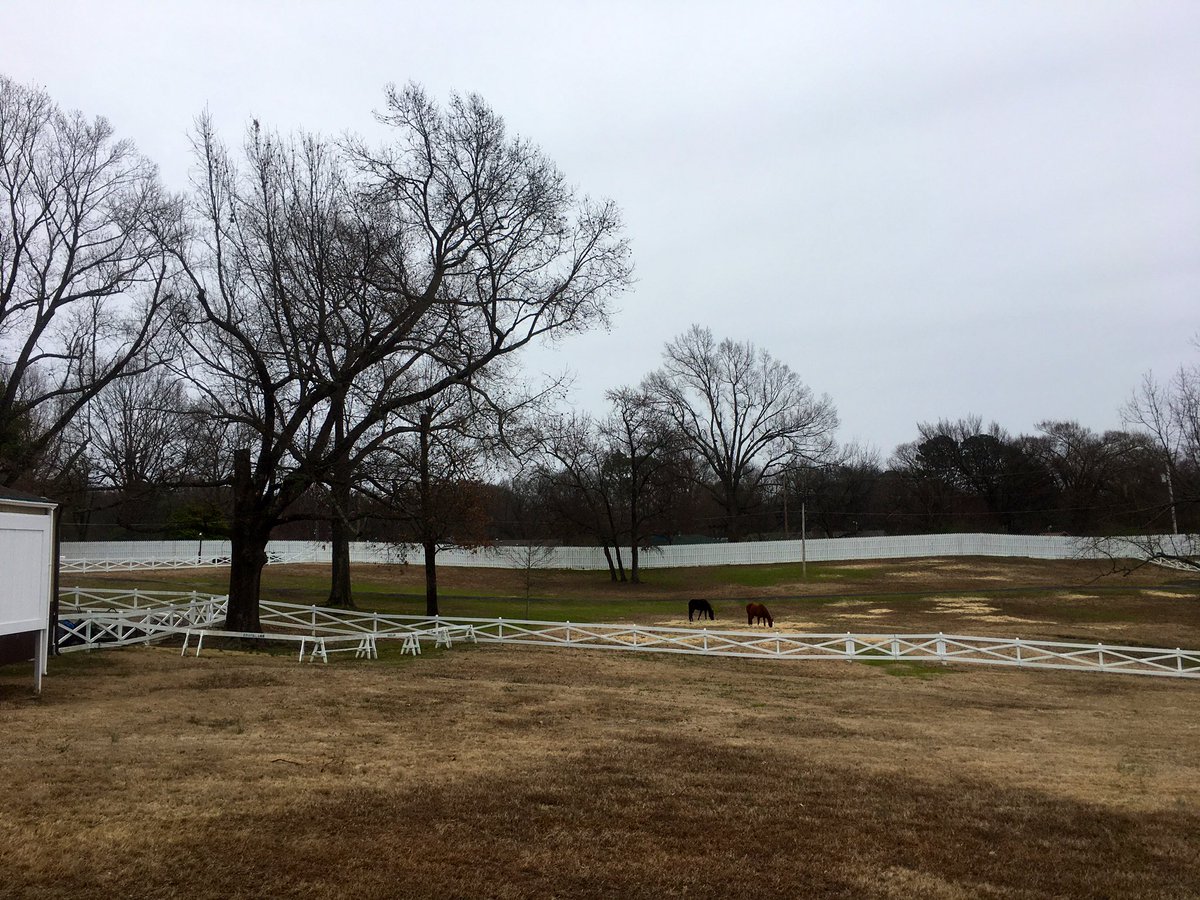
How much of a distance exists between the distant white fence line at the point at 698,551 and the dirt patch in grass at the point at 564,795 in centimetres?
4310

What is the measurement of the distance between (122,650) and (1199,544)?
4481cm

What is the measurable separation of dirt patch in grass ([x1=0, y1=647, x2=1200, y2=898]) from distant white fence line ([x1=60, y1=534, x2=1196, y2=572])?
4310cm

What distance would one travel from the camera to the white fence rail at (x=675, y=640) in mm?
21641

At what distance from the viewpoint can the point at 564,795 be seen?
820cm

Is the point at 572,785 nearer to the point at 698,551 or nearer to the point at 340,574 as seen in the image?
the point at 340,574

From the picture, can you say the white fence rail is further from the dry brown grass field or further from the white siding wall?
the white siding wall

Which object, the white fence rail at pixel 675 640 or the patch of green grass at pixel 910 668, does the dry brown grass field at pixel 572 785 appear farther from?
the white fence rail at pixel 675 640

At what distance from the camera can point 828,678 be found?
67.8 ft

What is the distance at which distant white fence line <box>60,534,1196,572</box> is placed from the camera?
56562 millimetres

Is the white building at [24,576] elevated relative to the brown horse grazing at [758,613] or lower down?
elevated

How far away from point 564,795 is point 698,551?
5888 cm

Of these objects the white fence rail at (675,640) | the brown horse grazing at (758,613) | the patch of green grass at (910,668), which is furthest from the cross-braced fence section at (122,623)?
the brown horse grazing at (758,613)

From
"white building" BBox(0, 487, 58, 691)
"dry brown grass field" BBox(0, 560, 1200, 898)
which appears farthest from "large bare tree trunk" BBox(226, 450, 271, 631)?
"white building" BBox(0, 487, 58, 691)

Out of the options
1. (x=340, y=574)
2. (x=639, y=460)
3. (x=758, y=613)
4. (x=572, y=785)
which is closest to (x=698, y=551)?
(x=639, y=460)
